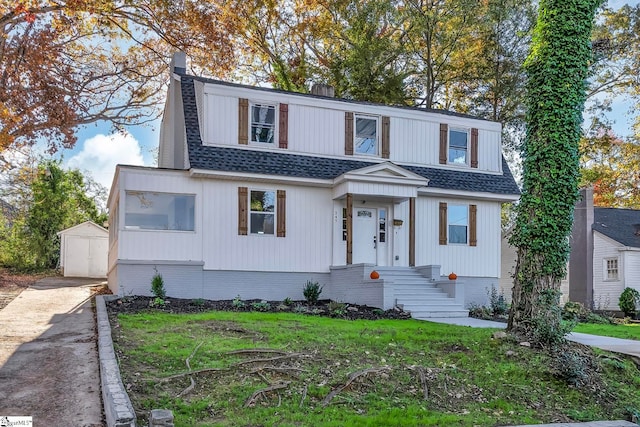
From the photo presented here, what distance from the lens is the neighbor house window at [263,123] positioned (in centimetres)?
1461

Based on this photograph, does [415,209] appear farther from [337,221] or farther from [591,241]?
[591,241]

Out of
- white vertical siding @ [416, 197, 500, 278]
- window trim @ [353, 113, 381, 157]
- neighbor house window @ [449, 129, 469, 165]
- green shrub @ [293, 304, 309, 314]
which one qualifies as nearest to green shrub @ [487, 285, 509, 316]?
white vertical siding @ [416, 197, 500, 278]

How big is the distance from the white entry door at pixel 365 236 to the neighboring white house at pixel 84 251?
502 inches

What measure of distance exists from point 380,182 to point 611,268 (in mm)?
13335

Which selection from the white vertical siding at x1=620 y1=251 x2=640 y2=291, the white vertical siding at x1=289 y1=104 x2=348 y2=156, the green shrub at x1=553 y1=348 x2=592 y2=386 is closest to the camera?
the green shrub at x1=553 y1=348 x2=592 y2=386

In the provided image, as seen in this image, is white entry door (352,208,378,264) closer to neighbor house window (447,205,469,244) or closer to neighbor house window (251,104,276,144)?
neighbor house window (447,205,469,244)

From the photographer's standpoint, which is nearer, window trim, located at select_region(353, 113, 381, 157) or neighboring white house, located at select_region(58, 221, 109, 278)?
window trim, located at select_region(353, 113, 381, 157)

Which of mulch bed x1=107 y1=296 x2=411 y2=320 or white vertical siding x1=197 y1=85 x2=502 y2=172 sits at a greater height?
white vertical siding x1=197 y1=85 x2=502 y2=172

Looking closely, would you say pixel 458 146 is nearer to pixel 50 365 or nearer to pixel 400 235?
pixel 400 235

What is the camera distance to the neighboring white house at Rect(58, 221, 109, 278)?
72.7ft

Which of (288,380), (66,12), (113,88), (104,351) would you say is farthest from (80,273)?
(288,380)

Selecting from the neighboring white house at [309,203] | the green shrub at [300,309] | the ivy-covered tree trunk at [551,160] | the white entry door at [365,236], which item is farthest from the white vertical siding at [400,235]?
the ivy-covered tree trunk at [551,160]

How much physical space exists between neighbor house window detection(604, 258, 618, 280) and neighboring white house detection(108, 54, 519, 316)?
839 cm

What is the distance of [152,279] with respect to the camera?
12.9 meters
